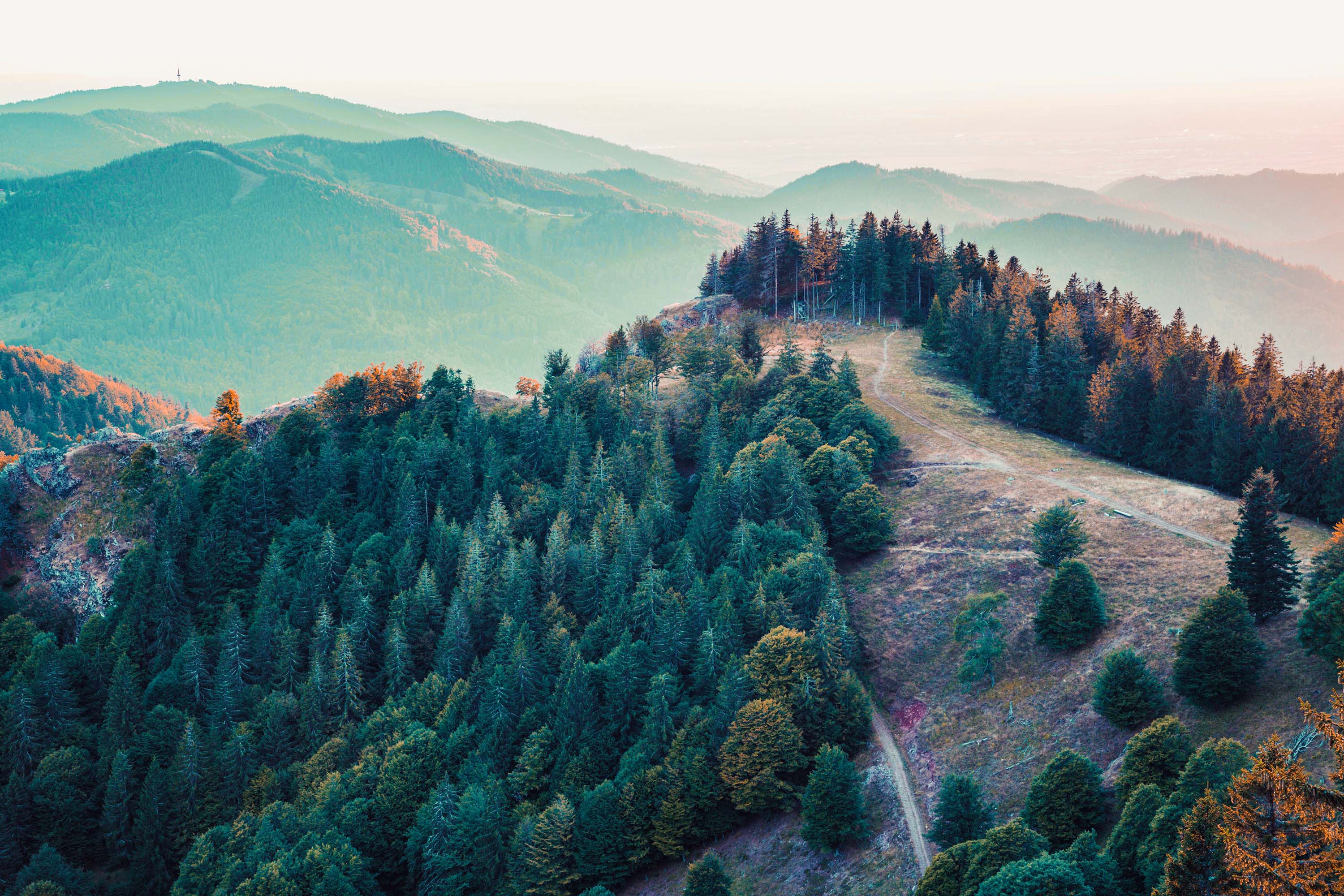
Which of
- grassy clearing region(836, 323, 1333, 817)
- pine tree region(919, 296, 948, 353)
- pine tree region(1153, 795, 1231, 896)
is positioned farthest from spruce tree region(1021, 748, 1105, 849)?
pine tree region(919, 296, 948, 353)

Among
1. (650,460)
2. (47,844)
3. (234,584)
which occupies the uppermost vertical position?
(650,460)

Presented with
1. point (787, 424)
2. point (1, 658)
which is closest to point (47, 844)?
point (1, 658)

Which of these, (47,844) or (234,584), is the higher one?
(234,584)

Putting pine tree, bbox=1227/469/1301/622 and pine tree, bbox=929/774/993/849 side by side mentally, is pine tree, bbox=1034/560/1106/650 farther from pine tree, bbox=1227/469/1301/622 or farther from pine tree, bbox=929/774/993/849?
pine tree, bbox=929/774/993/849

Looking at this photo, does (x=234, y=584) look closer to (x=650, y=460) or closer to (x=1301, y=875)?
(x=650, y=460)

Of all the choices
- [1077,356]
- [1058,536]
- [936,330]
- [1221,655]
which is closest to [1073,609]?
[1058,536]

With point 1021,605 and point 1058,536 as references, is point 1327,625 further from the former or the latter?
point 1021,605

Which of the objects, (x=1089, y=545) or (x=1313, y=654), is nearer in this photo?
(x=1313, y=654)
